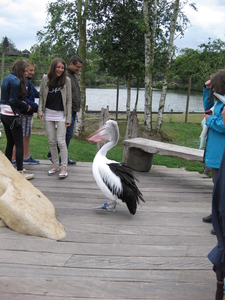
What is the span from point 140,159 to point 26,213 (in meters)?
3.45

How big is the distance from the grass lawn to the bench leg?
135 centimetres

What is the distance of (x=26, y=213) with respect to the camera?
3.43m

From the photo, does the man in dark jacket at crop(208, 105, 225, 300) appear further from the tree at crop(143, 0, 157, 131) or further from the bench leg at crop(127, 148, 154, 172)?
the tree at crop(143, 0, 157, 131)

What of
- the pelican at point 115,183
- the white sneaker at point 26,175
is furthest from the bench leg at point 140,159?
the pelican at point 115,183

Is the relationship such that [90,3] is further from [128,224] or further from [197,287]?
[197,287]

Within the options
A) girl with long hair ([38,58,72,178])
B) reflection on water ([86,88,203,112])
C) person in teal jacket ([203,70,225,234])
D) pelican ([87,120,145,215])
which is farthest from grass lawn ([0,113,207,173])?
reflection on water ([86,88,203,112])

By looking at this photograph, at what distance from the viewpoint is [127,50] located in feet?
41.3

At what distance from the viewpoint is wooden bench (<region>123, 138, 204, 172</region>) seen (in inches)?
234

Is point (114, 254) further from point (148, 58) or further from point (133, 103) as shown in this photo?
point (133, 103)

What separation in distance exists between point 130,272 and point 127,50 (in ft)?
35.6

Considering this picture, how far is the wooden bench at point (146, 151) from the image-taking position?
5.94m

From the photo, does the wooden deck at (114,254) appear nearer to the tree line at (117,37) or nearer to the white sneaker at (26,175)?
the white sneaker at (26,175)

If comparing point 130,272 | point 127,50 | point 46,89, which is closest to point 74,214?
point 130,272

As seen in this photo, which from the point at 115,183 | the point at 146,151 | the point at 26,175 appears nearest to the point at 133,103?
the point at 146,151
